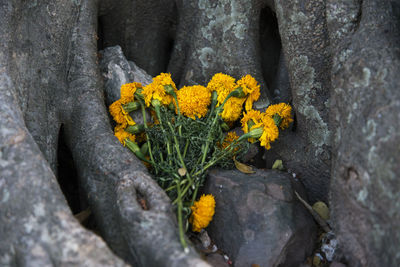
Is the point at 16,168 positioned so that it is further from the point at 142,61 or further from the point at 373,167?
the point at 142,61

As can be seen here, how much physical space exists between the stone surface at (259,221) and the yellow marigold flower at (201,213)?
136 millimetres

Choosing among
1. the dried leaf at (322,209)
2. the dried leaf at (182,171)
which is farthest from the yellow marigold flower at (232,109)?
the dried leaf at (322,209)

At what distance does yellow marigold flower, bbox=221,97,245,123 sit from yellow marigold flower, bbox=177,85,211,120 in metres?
0.11

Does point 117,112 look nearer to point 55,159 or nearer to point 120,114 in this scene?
point 120,114

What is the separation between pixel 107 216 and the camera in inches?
83.9

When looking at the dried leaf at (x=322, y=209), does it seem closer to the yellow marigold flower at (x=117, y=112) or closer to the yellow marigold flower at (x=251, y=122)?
the yellow marigold flower at (x=251, y=122)

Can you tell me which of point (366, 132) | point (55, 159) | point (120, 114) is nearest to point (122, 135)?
point (120, 114)

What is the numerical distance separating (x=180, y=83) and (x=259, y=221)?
1383 mm

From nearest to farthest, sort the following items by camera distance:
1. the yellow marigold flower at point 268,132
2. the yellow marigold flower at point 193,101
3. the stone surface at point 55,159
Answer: the stone surface at point 55,159 → the yellow marigold flower at point 268,132 → the yellow marigold flower at point 193,101

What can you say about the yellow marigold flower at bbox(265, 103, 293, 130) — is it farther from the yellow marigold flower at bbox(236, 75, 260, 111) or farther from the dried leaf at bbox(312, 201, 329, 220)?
the dried leaf at bbox(312, 201, 329, 220)

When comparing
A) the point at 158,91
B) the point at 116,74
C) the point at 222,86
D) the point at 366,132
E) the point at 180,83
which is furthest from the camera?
the point at 180,83

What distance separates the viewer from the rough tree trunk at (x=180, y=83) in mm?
1722

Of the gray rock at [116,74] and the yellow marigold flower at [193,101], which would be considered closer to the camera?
the yellow marigold flower at [193,101]

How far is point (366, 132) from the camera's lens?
1815 mm
